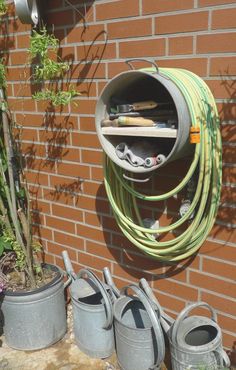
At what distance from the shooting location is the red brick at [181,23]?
1744 millimetres

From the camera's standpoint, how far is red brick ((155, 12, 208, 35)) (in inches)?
68.7

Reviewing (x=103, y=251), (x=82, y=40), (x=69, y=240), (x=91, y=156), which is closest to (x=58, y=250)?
(x=69, y=240)

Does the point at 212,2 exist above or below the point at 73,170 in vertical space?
above

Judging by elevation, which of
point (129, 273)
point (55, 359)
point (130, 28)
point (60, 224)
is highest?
point (130, 28)

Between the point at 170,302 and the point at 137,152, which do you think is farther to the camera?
the point at 170,302

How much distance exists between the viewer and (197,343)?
1976 mm

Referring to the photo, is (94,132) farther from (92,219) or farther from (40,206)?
(40,206)

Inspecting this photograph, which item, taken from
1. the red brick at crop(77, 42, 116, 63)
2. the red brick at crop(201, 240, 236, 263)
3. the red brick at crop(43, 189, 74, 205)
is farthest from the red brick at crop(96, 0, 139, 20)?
the red brick at crop(201, 240, 236, 263)

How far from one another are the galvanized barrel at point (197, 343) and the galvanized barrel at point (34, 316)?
0.82 meters

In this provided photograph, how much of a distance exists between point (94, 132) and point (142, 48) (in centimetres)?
55

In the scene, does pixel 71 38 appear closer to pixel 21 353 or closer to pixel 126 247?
pixel 126 247

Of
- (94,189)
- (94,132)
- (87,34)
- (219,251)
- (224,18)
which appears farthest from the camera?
(94,189)

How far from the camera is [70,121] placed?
7.82ft

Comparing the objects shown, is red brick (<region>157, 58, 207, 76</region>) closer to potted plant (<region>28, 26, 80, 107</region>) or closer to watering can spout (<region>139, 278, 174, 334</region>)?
potted plant (<region>28, 26, 80, 107</region>)
